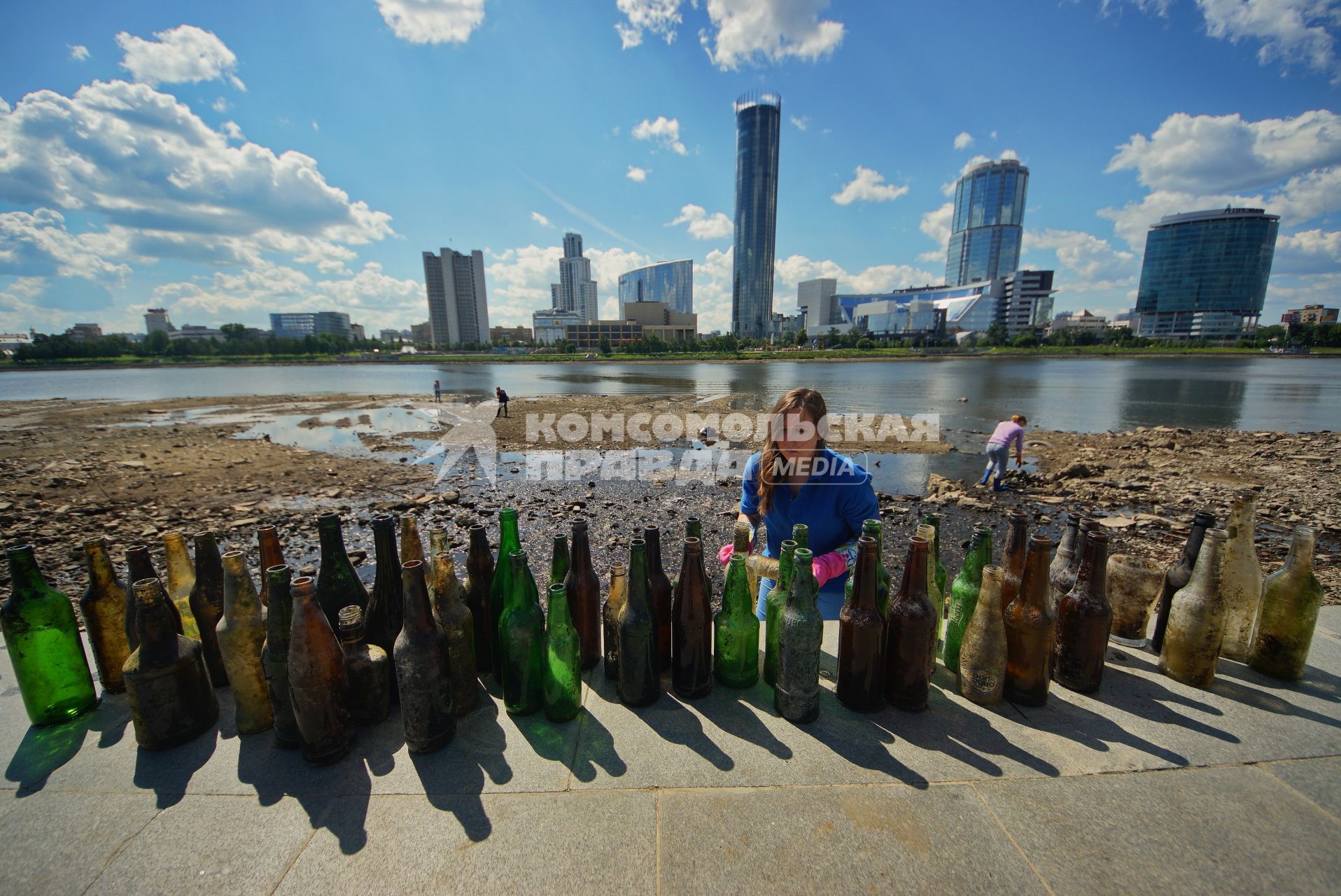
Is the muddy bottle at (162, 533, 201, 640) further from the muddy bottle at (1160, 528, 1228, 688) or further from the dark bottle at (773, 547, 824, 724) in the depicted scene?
the muddy bottle at (1160, 528, 1228, 688)

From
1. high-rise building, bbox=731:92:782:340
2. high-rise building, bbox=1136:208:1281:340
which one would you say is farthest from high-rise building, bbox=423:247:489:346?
high-rise building, bbox=1136:208:1281:340

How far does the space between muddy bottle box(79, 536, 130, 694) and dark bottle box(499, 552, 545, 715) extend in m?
1.68

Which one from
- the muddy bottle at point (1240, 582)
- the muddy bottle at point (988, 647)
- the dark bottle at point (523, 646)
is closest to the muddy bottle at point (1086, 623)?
the muddy bottle at point (988, 647)

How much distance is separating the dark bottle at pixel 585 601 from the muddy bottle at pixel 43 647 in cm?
194

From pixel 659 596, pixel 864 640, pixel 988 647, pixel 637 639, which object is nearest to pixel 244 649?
pixel 637 639

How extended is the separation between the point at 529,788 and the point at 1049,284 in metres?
193

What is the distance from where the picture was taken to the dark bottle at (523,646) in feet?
6.82

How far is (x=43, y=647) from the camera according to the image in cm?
204

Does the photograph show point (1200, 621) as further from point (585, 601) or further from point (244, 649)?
point (244, 649)

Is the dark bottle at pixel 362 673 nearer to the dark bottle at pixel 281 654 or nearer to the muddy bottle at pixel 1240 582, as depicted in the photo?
the dark bottle at pixel 281 654

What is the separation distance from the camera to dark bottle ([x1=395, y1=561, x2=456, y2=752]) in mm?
1825

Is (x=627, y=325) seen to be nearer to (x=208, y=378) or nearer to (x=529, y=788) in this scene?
(x=208, y=378)

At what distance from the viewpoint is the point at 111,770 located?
181cm

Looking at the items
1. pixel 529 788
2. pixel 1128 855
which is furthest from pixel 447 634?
pixel 1128 855
